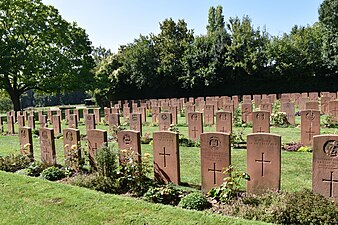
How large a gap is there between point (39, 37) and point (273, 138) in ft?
94.5

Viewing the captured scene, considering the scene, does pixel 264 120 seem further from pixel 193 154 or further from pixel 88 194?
pixel 88 194

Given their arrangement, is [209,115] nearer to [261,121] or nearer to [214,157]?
[261,121]

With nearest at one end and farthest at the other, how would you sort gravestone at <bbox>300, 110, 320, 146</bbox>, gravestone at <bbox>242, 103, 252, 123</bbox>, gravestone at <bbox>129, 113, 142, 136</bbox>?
gravestone at <bbox>300, 110, 320, 146</bbox>, gravestone at <bbox>129, 113, 142, 136</bbox>, gravestone at <bbox>242, 103, 252, 123</bbox>

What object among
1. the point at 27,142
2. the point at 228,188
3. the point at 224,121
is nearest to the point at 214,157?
the point at 228,188

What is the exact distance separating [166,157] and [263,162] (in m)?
2.12

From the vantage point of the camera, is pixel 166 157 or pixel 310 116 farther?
pixel 310 116

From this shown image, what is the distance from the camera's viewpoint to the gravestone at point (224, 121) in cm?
1111

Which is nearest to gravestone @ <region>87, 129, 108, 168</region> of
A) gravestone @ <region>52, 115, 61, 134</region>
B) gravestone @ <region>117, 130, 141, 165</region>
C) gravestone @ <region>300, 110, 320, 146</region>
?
gravestone @ <region>117, 130, 141, 165</region>

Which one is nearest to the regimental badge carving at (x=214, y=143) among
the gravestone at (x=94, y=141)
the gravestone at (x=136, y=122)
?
the gravestone at (x=94, y=141)

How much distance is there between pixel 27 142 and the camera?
356 inches

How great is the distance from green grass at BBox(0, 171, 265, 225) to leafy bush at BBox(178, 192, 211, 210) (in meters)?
0.28

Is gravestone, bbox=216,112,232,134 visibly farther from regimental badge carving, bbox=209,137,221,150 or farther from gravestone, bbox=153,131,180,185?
regimental badge carving, bbox=209,137,221,150

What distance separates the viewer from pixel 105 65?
119 ft

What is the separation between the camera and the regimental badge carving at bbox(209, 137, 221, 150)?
5980mm
